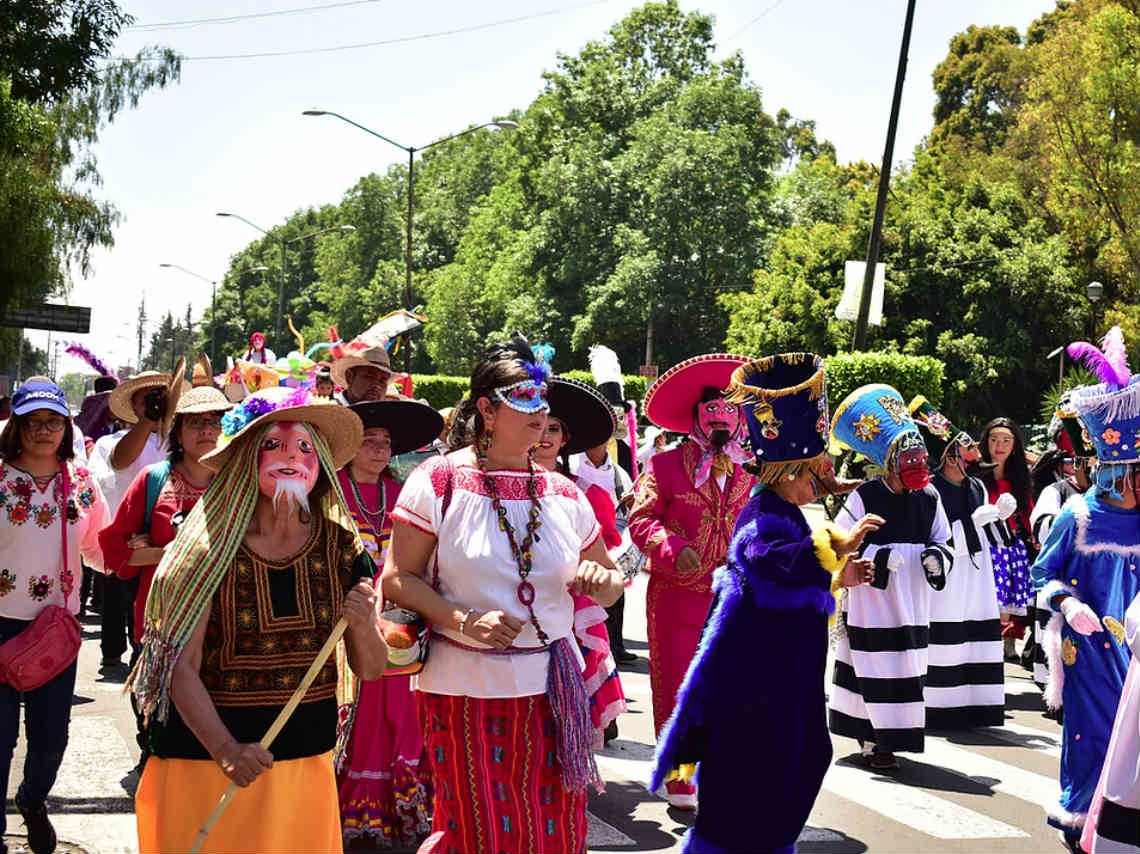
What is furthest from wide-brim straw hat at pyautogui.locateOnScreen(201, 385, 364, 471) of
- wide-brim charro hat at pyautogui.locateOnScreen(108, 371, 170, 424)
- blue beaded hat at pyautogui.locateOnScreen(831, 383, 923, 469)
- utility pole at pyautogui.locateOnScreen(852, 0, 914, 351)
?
utility pole at pyautogui.locateOnScreen(852, 0, 914, 351)

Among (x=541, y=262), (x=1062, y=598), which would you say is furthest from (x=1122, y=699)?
(x=541, y=262)

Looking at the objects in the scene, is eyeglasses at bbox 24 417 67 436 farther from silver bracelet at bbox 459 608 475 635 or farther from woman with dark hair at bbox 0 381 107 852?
silver bracelet at bbox 459 608 475 635

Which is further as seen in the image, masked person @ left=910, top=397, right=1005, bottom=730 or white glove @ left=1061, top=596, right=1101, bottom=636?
masked person @ left=910, top=397, right=1005, bottom=730

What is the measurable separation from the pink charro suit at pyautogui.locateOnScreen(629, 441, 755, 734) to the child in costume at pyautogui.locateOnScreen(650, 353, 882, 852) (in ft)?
7.83

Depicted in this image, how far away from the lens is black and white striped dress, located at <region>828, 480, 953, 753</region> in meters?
8.37

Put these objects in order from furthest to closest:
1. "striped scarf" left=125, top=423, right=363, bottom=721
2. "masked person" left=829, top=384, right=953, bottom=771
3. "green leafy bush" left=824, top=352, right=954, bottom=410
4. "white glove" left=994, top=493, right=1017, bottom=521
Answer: "green leafy bush" left=824, top=352, right=954, bottom=410 → "white glove" left=994, top=493, right=1017, bottom=521 → "masked person" left=829, top=384, right=953, bottom=771 → "striped scarf" left=125, top=423, right=363, bottom=721

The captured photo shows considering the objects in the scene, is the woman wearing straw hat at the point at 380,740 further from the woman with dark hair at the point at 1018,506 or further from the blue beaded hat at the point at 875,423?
the woman with dark hair at the point at 1018,506

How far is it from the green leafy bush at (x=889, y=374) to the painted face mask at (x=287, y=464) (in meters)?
27.2

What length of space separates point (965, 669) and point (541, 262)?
4579 centimetres

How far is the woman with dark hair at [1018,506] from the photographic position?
12.2 meters

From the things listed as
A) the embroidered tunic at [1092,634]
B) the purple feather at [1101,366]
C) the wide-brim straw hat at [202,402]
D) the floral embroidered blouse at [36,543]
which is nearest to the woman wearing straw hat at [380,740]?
the wide-brim straw hat at [202,402]

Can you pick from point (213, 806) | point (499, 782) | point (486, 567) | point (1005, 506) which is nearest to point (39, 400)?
point (486, 567)

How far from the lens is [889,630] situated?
28.2ft

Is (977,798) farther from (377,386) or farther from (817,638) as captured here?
(377,386)
